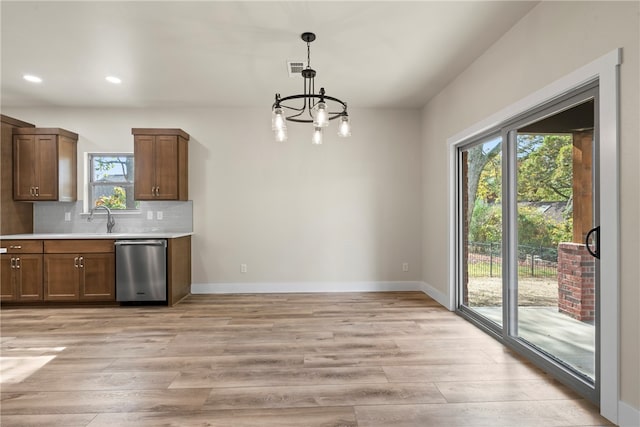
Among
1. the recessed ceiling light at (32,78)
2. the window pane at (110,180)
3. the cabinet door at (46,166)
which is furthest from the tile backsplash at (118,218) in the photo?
the recessed ceiling light at (32,78)

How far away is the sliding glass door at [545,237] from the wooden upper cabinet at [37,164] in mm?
5383

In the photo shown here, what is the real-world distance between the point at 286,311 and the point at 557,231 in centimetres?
291

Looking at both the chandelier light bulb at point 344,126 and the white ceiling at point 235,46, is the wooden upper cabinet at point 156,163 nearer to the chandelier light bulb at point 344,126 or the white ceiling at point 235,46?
the white ceiling at point 235,46

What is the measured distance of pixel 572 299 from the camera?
2.46 meters

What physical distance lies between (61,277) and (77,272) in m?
0.20

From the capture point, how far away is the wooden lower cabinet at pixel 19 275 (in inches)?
173

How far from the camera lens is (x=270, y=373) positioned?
8.43 feet

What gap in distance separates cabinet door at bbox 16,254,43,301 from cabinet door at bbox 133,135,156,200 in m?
1.42

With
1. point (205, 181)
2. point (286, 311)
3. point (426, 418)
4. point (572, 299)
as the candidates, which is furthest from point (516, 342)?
point (205, 181)

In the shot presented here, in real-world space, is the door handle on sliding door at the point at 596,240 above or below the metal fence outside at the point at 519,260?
above

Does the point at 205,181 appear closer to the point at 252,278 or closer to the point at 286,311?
the point at 252,278

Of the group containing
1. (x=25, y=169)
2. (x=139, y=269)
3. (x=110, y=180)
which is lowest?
(x=139, y=269)

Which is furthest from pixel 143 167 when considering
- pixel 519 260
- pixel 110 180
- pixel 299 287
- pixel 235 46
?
pixel 519 260

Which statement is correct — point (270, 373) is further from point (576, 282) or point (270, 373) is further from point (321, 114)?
point (576, 282)
